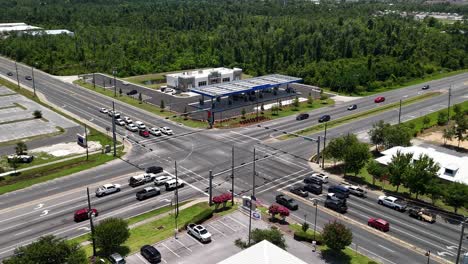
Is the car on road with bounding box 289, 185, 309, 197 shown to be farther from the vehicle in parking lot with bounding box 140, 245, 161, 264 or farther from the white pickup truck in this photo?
the vehicle in parking lot with bounding box 140, 245, 161, 264

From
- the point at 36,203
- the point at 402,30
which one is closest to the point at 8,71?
the point at 36,203

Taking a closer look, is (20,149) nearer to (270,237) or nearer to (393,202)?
(270,237)

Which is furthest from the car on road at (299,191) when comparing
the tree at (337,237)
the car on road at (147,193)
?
the car on road at (147,193)

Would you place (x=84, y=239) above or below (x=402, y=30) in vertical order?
below

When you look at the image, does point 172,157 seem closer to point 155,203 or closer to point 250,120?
point 155,203

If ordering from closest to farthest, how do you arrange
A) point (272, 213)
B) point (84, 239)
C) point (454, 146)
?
point (84, 239) < point (272, 213) < point (454, 146)
